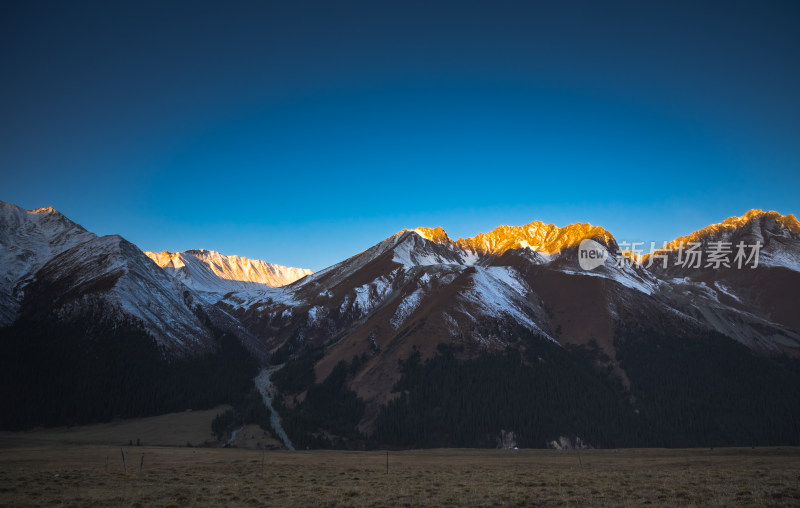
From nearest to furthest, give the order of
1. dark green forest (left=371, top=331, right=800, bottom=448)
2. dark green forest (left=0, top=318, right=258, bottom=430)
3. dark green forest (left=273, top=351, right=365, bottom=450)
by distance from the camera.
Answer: dark green forest (left=273, top=351, right=365, bottom=450), dark green forest (left=0, top=318, right=258, bottom=430), dark green forest (left=371, top=331, right=800, bottom=448)

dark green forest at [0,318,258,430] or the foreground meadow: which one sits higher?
dark green forest at [0,318,258,430]

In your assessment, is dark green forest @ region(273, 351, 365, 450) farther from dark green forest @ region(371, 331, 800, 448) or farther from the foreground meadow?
the foreground meadow

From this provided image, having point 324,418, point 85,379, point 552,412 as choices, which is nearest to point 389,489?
point 324,418

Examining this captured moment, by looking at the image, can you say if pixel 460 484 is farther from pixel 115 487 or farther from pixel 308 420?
pixel 308 420

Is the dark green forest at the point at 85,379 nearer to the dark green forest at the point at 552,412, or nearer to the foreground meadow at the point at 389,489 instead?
the dark green forest at the point at 552,412

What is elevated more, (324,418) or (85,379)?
(85,379)

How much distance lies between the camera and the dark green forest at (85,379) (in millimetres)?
155000

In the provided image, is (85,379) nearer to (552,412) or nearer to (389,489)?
(552,412)

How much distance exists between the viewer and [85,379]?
17088 centimetres

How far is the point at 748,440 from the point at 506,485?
185731 mm

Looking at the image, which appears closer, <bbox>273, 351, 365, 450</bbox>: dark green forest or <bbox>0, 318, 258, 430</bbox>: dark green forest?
Answer: <bbox>273, 351, 365, 450</bbox>: dark green forest

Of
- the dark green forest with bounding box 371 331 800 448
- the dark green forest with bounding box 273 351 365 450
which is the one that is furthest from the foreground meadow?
the dark green forest with bounding box 371 331 800 448

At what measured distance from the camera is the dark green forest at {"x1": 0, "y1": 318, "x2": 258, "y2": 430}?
155000mm

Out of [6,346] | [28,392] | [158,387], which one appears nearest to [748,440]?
[158,387]
